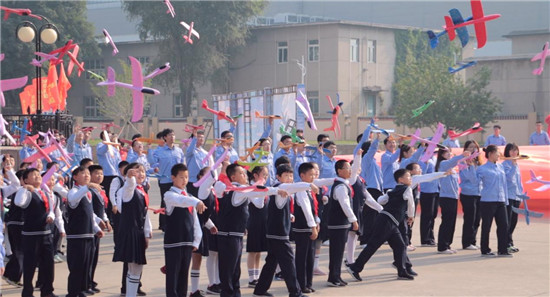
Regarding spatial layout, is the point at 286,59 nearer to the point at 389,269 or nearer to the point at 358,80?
the point at 358,80

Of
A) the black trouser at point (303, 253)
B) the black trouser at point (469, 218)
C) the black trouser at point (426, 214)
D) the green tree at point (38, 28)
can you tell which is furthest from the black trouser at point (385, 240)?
the green tree at point (38, 28)

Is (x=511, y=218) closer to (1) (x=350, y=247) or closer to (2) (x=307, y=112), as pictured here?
(1) (x=350, y=247)

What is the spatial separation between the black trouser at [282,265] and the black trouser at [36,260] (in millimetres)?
2139

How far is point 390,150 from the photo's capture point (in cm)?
1335

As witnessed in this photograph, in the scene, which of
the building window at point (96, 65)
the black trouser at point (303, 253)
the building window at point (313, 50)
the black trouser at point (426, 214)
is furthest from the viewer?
the building window at point (96, 65)

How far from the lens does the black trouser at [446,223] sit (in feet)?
40.8

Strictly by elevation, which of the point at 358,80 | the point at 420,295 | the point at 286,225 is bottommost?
the point at 420,295

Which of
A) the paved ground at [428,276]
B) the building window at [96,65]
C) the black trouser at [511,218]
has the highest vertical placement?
the building window at [96,65]

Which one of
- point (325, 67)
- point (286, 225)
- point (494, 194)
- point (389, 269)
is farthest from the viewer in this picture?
point (325, 67)

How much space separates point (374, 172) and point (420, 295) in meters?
3.74

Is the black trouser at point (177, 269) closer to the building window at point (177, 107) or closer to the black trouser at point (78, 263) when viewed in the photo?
the black trouser at point (78, 263)

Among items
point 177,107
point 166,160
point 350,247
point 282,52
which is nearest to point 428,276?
point 350,247

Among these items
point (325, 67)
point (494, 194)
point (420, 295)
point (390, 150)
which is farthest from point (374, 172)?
point (325, 67)

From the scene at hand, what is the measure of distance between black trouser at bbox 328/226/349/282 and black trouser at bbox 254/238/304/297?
920mm
